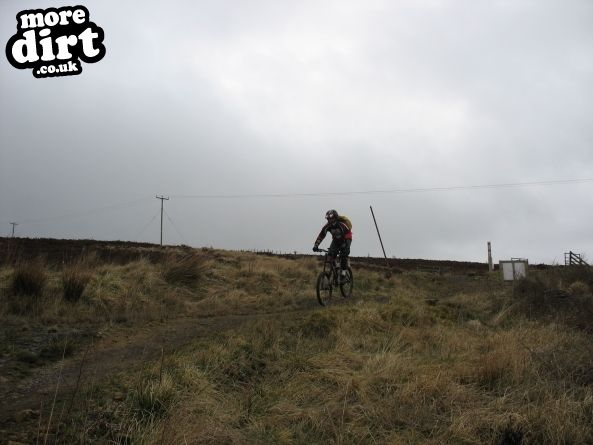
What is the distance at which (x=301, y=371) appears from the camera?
547 centimetres

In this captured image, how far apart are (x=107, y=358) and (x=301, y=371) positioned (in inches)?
89.6

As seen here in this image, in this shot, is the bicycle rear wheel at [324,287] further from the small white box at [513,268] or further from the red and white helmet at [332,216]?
the small white box at [513,268]

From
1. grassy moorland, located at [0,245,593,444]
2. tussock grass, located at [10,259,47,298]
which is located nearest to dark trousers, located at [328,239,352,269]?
grassy moorland, located at [0,245,593,444]

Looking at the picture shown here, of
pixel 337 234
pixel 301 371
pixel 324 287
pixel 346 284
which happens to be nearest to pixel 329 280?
pixel 324 287

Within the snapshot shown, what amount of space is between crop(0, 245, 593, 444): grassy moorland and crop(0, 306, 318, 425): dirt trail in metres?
0.07

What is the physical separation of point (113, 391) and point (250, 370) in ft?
5.49

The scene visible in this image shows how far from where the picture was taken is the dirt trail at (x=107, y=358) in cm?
414

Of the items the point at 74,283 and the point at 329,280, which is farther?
the point at 329,280

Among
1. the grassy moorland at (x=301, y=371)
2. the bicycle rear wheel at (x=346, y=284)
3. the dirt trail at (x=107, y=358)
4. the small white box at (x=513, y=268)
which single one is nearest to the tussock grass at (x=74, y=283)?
the grassy moorland at (x=301, y=371)

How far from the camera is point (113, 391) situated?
14.0ft

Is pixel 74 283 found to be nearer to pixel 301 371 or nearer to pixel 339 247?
pixel 301 371

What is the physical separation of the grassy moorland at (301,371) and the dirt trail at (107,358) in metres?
0.07

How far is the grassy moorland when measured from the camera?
12.7 feet

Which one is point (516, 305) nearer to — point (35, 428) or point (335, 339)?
point (335, 339)
